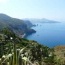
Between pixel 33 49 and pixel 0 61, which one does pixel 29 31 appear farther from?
pixel 0 61

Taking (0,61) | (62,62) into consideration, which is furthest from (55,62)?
(0,61)

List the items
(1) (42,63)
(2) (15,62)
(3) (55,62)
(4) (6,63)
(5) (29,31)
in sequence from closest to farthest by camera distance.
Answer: (2) (15,62) < (4) (6,63) < (1) (42,63) < (3) (55,62) < (5) (29,31)

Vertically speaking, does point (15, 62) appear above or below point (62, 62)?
above

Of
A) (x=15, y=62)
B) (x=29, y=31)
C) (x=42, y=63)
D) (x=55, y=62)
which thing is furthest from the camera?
(x=29, y=31)

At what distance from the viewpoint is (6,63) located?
5305 mm

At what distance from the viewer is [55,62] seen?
24031 millimetres

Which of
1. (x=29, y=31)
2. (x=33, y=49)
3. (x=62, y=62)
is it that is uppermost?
(x=29, y=31)

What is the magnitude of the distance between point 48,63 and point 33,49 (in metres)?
2.78

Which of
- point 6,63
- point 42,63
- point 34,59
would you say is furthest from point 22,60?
point 34,59

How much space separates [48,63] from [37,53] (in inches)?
96.7

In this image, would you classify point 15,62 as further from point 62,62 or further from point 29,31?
point 29,31

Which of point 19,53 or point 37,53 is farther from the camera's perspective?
point 37,53

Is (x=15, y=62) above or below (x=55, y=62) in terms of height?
above

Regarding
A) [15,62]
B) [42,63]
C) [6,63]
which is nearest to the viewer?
[15,62]
